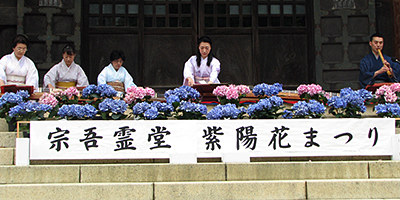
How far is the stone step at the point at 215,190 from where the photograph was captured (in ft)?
14.3

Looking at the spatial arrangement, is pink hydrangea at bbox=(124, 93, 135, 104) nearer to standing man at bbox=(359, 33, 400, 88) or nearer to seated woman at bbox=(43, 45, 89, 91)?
seated woman at bbox=(43, 45, 89, 91)

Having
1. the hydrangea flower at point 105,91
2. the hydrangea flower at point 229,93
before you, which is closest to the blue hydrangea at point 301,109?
the hydrangea flower at point 229,93

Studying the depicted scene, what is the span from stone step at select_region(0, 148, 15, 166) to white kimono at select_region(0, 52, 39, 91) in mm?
2763

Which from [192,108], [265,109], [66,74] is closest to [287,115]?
[265,109]

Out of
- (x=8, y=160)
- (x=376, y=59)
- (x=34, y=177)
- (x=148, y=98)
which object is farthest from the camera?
(x=376, y=59)

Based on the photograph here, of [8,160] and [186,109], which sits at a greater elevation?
[186,109]

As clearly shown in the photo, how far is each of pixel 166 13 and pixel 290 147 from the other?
5.40 meters

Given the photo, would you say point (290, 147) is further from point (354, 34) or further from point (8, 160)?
point (354, 34)

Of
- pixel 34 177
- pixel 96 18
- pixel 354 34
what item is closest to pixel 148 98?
pixel 34 177

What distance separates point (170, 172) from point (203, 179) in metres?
0.35

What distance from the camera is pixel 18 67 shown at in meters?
7.52

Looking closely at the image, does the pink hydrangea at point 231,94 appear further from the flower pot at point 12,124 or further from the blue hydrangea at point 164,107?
the flower pot at point 12,124

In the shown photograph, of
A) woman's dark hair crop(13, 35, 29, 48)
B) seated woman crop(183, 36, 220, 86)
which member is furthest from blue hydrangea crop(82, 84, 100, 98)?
woman's dark hair crop(13, 35, 29, 48)

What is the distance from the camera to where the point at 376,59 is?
8.04 m
